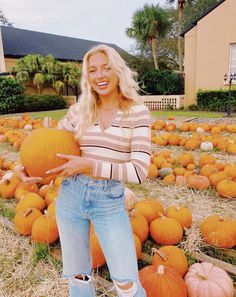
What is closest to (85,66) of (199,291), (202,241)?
(199,291)

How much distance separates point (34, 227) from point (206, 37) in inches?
606

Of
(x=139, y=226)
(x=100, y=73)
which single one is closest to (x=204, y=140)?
(x=139, y=226)

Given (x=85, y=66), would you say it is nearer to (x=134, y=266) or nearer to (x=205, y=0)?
(x=134, y=266)

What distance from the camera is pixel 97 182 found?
149 cm

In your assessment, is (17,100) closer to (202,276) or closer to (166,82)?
(166,82)

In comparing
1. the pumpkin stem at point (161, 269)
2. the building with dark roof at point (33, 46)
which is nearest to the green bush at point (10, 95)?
the building with dark roof at point (33, 46)

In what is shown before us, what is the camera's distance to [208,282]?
192 centimetres

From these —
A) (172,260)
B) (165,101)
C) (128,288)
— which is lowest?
(172,260)

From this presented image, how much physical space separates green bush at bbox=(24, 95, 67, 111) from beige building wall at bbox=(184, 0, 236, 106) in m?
8.60

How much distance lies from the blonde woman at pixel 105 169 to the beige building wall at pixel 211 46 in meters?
15.1

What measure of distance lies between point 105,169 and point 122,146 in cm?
18

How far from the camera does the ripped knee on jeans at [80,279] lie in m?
1.71

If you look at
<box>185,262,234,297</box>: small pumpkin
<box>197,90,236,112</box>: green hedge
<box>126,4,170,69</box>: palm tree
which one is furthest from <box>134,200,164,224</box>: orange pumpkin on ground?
<box>126,4,170,69</box>: palm tree

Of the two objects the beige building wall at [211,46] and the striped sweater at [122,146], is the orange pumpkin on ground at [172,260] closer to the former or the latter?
the striped sweater at [122,146]
